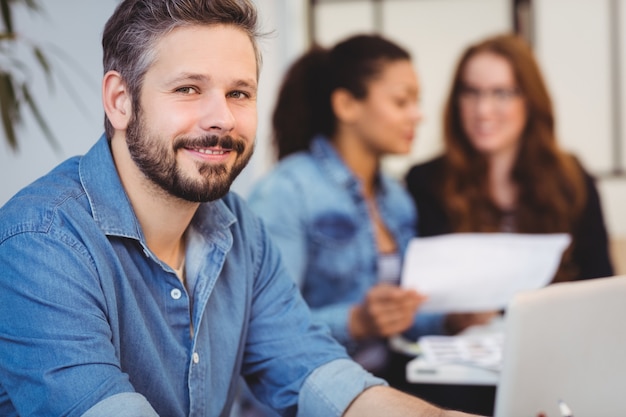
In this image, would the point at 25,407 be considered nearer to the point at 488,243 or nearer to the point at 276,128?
the point at 488,243

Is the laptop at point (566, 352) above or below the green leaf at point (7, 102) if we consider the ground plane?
below

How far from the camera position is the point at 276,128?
102 inches

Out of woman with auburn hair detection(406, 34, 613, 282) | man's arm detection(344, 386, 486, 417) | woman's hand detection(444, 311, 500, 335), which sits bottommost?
woman's hand detection(444, 311, 500, 335)

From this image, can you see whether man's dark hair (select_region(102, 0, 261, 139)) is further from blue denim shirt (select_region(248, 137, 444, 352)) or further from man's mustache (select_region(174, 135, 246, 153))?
blue denim shirt (select_region(248, 137, 444, 352))

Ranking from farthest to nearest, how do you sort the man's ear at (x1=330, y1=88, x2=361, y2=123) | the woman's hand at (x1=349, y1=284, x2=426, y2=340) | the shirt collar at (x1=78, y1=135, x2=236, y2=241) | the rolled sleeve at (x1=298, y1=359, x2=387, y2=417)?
the man's ear at (x1=330, y1=88, x2=361, y2=123)
the woman's hand at (x1=349, y1=284, x2=426, y2=340)
the rolled sleeve at (x1=298, y1=359, x2=387, y2=417)
the shirt collar at (x1=78, y1=135, x2=236, y2=241)

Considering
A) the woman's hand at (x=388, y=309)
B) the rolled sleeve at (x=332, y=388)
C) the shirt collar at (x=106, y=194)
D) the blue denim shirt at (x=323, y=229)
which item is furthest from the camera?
the blue denim shirt at (x=323, y=229)

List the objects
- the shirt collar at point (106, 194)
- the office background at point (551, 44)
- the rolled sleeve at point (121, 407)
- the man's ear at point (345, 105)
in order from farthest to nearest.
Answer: the office background at point (551, 44) → the man's ear at point (345, 105) → the shirt collar at point (106, 194) → the rolled sleeve at point (121, 407)

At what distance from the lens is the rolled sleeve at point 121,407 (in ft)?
3.40

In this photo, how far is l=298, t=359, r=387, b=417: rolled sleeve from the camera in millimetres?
1350

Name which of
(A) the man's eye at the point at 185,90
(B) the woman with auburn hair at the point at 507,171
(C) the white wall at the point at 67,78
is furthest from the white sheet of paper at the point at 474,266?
(C) the white wall at the point at 67,78

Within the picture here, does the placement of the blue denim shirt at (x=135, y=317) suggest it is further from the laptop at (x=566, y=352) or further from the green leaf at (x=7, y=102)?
the green leaf at (x=7, y=102)

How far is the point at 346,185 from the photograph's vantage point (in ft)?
7.85

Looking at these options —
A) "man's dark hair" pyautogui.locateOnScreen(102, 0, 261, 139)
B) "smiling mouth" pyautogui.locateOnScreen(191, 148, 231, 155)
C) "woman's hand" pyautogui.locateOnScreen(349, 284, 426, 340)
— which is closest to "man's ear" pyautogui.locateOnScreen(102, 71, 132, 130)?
"man's dark hair" pyautogui.locateOnScreen(102, 0, 261, 139)

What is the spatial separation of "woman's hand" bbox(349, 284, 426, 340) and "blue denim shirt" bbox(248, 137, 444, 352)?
0.63 feet
